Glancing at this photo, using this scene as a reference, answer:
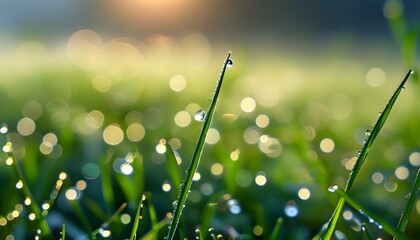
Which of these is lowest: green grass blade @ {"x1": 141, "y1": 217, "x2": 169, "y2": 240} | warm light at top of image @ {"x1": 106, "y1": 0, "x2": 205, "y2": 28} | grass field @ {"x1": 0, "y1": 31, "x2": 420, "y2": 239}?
green grass blade @ {"x1": 141, "y1": 217, "x2": 169, "y2": 240}

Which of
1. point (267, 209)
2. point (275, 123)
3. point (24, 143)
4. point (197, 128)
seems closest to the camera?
point (267, 209)

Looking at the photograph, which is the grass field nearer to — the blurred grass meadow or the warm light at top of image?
the blurred grass meadow

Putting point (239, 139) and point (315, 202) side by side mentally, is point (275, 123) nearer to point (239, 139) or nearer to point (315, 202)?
point (239, 139)

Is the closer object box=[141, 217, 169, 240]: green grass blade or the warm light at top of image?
box=[141, 217, 169, 240]: green grass blade

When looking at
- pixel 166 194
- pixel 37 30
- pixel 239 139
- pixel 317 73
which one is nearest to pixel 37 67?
pixel 37 30

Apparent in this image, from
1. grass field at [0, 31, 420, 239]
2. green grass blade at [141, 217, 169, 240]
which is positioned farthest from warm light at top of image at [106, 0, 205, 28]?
green grass blade at [141, 217, 169, 240]

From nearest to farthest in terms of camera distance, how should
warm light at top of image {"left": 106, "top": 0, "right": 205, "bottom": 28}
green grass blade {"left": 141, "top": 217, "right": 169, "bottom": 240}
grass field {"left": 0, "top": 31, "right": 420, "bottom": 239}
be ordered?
1. green grass blade {"left": 141, "top": 217, "right": 169, "bottom": 240}
2. grass field {"left": 0, "top": 31, "right": 420, "bottom": 239}
3. warm light at top of image {"left": 106, "top": 0, "right": 205, "bottom": 28}

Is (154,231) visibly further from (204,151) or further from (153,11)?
(153,11)

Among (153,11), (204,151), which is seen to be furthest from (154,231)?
(153,11)
